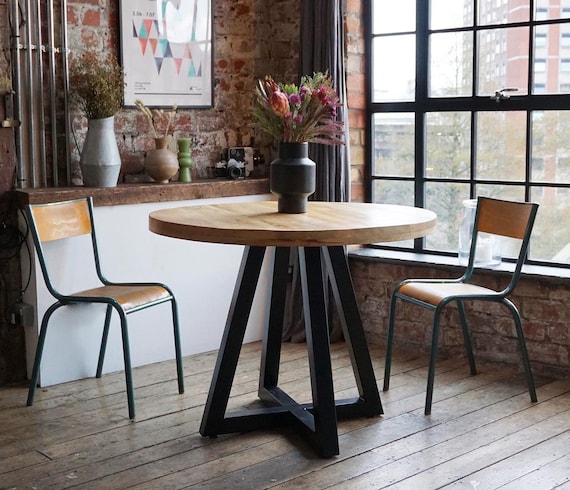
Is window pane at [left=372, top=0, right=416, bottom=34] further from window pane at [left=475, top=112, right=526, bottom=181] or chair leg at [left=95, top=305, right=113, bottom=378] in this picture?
chair leg at [left=95, top=305, right=113, bottom=378]

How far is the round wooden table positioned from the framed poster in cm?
119

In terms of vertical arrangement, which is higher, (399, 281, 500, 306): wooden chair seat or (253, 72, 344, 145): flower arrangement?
(253, 72, 344, 145): flower arrangement

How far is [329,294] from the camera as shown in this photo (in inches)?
197

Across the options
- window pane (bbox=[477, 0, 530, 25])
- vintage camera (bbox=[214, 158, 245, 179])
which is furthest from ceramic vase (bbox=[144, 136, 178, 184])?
window pane (bbox=[477, 0, 530, 25])

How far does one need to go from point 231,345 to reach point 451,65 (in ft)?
7.05

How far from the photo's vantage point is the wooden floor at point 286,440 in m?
3.15

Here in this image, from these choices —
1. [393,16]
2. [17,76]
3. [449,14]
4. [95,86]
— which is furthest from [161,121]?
[449,14]

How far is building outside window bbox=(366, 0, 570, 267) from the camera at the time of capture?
441 cm

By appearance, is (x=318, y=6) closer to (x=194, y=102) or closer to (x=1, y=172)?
(x=194, y=102)

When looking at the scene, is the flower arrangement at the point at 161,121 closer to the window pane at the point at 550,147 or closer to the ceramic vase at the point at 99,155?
the ceramic vase at the point at 99,155

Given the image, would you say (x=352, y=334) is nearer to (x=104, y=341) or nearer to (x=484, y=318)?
(x=484, y=318)

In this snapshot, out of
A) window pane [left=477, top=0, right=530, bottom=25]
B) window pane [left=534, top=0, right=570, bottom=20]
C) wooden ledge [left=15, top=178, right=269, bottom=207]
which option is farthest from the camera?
window pane [left=477, top=0, right=530, bottom=25]

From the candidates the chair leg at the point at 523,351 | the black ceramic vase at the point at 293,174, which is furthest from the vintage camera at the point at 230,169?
the chair leg at the point at 523,351

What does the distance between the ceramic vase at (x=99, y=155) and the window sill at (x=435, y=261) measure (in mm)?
1493
